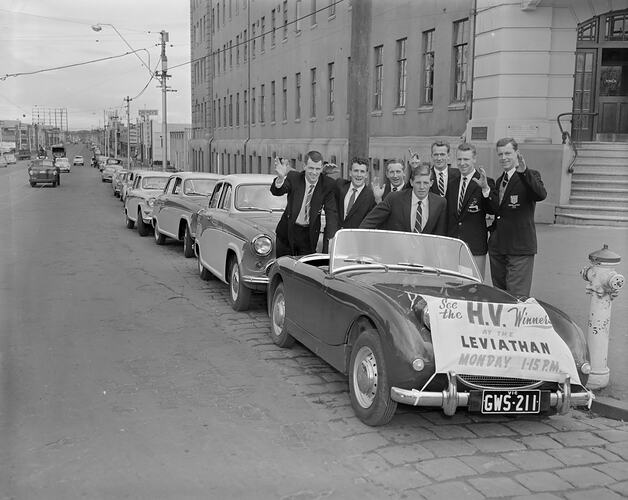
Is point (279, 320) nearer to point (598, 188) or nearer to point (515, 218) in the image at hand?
point (515, 218)

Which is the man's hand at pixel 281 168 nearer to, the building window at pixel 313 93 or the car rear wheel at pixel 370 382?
the car rear wheel at pixel 370 382

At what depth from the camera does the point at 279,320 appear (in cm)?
705

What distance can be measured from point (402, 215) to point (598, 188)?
1089 centimetres

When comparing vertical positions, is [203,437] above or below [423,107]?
below

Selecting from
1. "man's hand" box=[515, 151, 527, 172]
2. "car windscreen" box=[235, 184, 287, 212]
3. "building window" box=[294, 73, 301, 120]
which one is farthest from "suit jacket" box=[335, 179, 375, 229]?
"building window" box=[294, 73, 301, 120]

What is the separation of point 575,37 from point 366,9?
26.8 ft

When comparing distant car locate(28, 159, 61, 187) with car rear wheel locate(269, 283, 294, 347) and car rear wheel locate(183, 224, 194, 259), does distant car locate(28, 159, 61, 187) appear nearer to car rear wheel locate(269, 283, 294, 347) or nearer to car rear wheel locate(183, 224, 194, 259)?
car rear wheel locate(183, 224, 194, 259)

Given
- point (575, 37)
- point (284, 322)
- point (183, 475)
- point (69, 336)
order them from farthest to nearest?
point (575, 37)
point (69, 336)
point (284, 322)
point (183, 475)

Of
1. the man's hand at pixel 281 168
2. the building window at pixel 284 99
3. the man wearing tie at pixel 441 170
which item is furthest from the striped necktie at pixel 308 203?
the building window at pixel 284 99

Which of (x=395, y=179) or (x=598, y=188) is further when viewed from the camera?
(x=598, y=188)

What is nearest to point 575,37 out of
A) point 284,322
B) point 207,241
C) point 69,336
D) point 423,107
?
point 423,107

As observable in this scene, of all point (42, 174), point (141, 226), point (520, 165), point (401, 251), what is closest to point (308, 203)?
point (401, 251)

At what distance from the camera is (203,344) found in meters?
7.14

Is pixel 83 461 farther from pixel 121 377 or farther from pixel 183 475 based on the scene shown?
pixel 121 377
